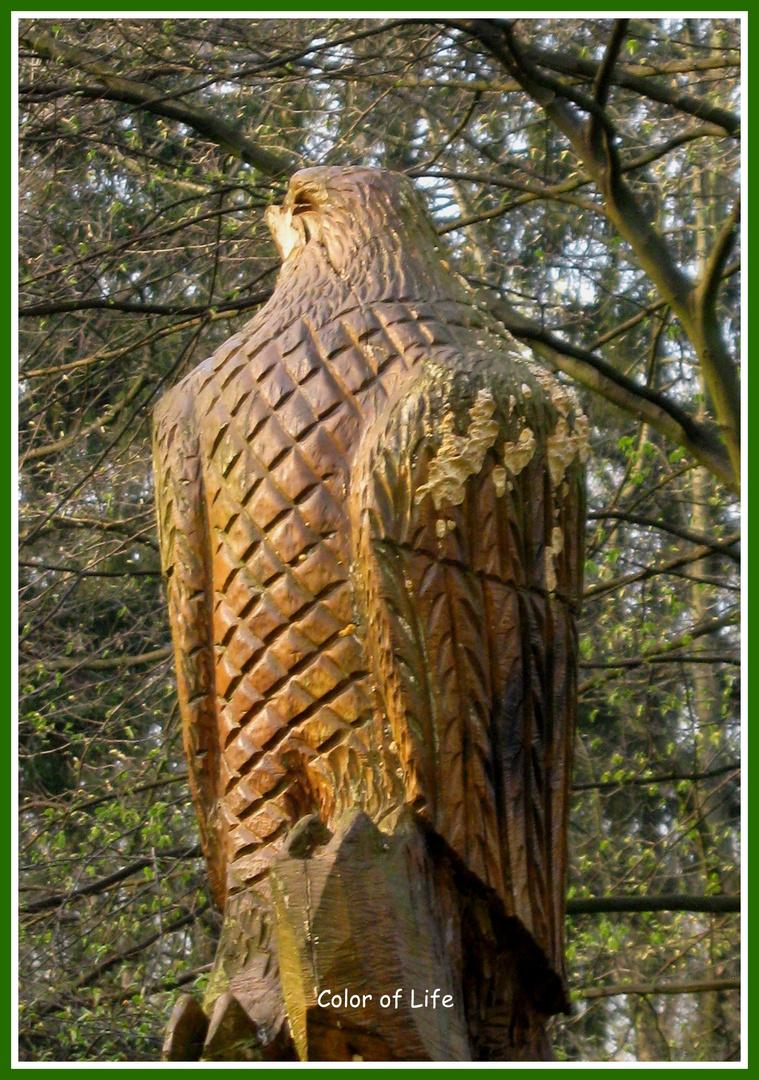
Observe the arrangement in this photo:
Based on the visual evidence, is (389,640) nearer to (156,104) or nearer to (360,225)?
(360,225)

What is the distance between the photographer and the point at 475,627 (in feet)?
8.66

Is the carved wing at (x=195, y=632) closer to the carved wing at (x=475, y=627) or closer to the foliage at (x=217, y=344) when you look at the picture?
the carved wing at (x=475, y=627)

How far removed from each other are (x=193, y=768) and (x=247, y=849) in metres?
0.23

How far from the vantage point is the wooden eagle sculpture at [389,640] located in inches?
101

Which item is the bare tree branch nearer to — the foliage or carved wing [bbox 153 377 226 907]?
the foliage

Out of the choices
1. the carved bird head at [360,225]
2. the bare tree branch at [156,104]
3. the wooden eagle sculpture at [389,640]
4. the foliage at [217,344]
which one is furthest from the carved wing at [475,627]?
the bare tree branch at [156,104]

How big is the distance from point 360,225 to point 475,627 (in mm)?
897

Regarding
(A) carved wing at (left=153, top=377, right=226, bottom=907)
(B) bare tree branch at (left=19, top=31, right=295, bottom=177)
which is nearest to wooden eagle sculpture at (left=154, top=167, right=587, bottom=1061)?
(A) carved wing at (left=153, top=377, right=226, bottom=907)

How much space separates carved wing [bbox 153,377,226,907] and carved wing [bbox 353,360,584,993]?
39 cm

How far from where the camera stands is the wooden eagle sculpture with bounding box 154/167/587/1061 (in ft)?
8.39

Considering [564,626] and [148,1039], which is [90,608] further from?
[564,626]

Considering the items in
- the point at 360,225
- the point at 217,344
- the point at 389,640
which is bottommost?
the point at 389,640

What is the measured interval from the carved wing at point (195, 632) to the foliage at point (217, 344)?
2953 mm

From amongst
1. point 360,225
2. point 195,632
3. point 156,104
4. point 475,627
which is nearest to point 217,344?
point 156,104
